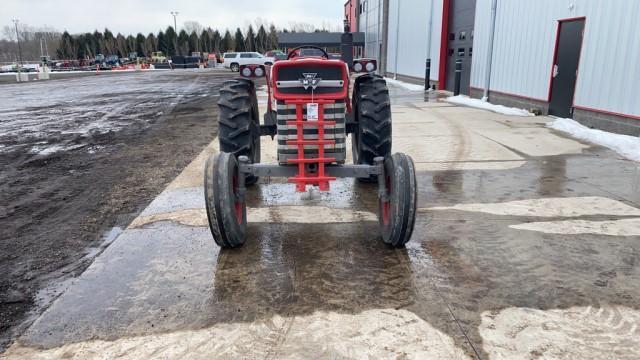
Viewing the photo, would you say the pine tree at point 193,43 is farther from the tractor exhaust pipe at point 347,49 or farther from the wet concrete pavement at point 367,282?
the wet concrete pavement at point 367,282

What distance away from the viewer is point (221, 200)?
3.62m

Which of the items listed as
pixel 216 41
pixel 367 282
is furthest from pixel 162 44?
pixel 367 282

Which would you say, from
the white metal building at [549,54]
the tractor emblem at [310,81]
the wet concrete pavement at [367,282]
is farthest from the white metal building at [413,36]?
the tractor emblem at [310,81]

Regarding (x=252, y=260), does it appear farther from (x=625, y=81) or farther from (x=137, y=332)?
(x=625, y=81)

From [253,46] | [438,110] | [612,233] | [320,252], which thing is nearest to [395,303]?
[320,252]

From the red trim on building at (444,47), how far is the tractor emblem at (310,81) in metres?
15.2

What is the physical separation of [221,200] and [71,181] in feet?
12.7

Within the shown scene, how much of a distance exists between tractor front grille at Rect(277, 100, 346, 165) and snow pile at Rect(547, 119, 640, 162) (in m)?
5.00

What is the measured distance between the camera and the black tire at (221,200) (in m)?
3.62

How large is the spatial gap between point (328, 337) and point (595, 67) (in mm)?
8685

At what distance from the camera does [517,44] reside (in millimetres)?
12016

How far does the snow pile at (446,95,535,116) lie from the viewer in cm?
1150

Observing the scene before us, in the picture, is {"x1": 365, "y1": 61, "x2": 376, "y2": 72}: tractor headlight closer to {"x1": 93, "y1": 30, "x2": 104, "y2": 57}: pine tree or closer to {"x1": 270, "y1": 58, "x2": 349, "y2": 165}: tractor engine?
{"x1": 270, "y1": 58, "x2": 349, "y2": 165}: tractor engine

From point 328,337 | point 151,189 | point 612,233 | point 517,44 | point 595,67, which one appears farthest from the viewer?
point 517,44
